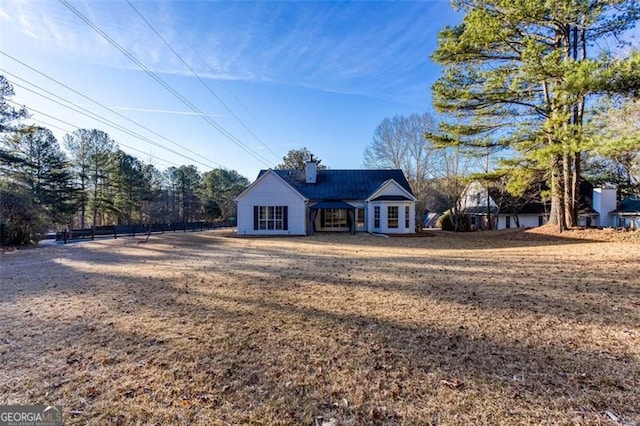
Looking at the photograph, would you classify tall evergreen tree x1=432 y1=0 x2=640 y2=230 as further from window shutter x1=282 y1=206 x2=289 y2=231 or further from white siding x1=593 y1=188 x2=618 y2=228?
white siding x1=593 y1=188 x2=618 y2=228

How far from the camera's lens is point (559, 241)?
1401cm

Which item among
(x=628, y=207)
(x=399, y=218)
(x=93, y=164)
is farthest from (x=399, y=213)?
(x=93, y=164)

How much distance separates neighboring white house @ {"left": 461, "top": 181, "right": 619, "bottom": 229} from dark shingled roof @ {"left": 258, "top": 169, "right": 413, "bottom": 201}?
9.00 meters

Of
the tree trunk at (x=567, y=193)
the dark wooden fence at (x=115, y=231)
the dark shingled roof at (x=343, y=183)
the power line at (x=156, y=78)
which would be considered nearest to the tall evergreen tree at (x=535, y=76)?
the tree trunk at (x=567, y=193)

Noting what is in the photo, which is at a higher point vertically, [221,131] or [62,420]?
[221,131]

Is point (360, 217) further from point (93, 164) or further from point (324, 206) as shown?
point (93, 164)

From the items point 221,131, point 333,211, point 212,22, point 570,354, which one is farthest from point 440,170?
point 570,354

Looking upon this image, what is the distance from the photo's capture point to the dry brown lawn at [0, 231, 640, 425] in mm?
2480

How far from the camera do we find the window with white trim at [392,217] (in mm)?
21891

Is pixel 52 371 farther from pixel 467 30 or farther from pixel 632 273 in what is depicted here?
pixel 467 30

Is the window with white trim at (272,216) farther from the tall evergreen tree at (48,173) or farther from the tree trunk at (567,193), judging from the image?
the tall evergreen tree at (48,173)

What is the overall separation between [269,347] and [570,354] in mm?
3353

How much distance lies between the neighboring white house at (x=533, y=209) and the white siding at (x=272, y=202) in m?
17.5

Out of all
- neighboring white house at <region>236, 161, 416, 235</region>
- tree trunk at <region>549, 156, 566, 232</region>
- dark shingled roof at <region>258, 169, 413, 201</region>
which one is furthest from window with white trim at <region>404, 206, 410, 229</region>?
tree trunk at <region>549, 156, 566, 232</region>
